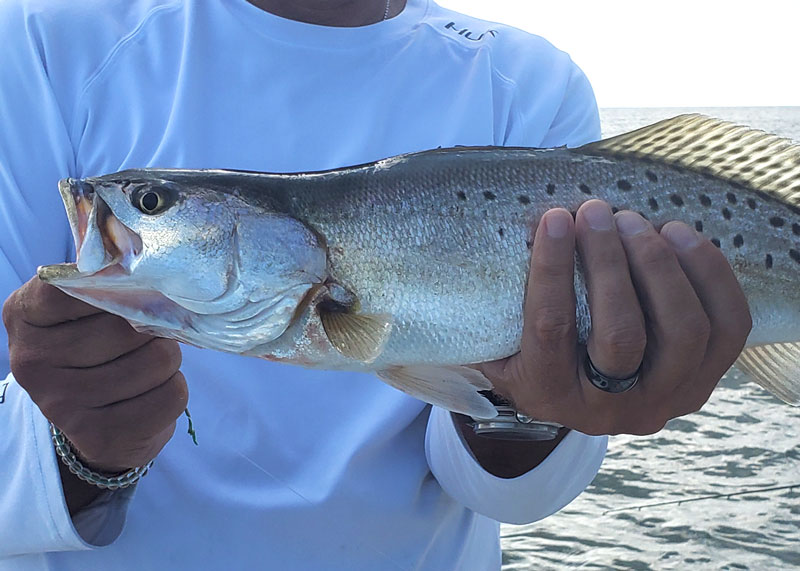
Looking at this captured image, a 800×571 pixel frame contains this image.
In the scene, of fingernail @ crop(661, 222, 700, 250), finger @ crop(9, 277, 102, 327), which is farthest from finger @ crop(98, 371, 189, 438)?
fingernail @ crop(661, 222, 700, 250)

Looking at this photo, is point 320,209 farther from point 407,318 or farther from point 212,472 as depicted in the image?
point 212,472

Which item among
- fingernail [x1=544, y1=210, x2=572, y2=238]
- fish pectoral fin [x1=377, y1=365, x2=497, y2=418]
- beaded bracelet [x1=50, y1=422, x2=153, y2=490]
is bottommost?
beaded bracelet [x1=50, y1=422, x2=153, y2=490]

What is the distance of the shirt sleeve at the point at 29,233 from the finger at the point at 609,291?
131cm

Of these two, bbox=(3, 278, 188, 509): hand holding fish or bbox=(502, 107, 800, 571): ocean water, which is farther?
bbox=(502, 107, 800, 571): ocean water

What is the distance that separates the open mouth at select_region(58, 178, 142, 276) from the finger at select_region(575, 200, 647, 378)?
1049mm

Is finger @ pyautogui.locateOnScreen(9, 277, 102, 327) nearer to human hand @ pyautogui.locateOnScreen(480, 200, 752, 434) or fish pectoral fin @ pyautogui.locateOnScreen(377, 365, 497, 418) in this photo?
fish pectoral fin @ pyautogui.locateOnScreen(377, 365, 497, 418)

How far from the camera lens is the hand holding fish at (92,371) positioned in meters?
1.82

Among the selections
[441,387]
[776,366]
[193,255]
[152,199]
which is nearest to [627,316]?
[441,387]

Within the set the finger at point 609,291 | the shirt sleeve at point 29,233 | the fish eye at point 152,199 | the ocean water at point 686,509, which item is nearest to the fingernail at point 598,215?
the finger at point 609,291

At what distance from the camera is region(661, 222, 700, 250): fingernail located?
204 centimetres

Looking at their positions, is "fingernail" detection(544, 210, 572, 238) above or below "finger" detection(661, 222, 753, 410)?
above

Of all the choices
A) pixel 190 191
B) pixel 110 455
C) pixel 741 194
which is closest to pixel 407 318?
pixel 190 191

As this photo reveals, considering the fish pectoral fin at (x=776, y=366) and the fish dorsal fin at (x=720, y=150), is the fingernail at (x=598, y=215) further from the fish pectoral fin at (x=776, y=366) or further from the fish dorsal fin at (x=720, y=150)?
the fish pectoral fin at (x=776, y=366)

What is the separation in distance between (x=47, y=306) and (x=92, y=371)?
0.17 m
